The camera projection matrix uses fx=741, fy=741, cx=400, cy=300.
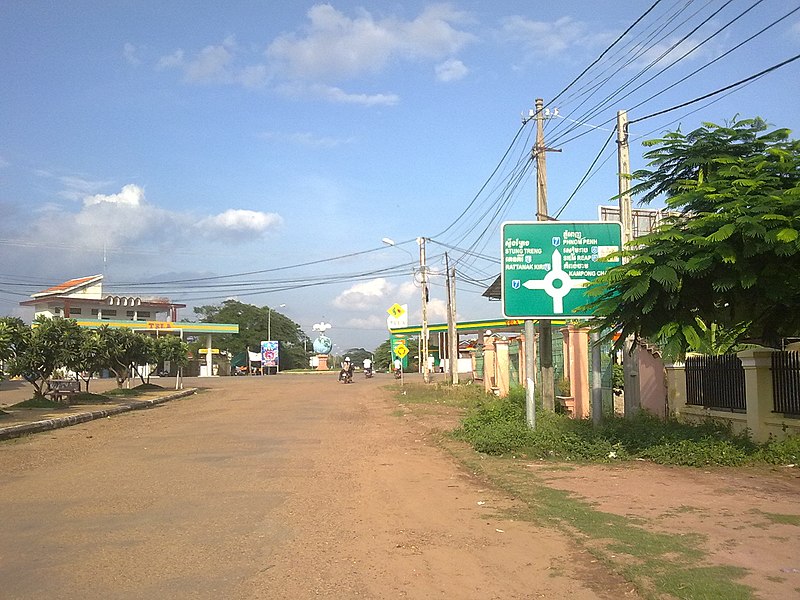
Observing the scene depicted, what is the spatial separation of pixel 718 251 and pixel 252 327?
98418 millimetres

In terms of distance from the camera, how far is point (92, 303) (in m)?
77.4

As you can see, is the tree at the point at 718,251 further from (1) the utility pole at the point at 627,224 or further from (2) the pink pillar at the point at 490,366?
(2) the pink pillar at the point at 490,366

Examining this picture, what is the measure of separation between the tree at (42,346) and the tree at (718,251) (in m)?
19.2

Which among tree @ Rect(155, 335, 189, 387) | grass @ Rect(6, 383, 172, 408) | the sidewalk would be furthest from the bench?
tree @ Rect(155, 335, 189, 387)

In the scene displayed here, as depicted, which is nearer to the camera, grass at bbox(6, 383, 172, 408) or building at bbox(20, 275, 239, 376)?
grass at bbox(6, 383, 172, 408)

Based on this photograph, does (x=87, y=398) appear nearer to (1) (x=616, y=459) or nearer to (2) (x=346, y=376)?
(1) (x=616, y=459)

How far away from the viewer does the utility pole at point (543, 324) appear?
1778cm

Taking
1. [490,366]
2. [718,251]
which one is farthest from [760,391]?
[490,366]

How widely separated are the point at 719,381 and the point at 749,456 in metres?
2.84

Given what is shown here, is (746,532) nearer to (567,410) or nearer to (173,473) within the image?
(173,473)

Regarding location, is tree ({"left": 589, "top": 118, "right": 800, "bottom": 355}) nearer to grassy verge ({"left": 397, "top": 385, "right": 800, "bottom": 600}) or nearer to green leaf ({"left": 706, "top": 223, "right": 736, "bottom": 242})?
green leaf ({"left": 706, "top": 223, "right": 736, "bottom": 242})

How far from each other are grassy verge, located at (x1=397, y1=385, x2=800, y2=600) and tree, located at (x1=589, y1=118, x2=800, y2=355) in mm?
1985

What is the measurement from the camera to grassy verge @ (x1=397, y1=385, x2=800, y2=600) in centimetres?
588

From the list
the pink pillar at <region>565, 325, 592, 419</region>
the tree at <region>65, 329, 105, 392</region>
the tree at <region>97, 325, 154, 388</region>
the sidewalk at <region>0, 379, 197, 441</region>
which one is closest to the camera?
the sidewalk at <region>0, 379, 197, 441</region>
